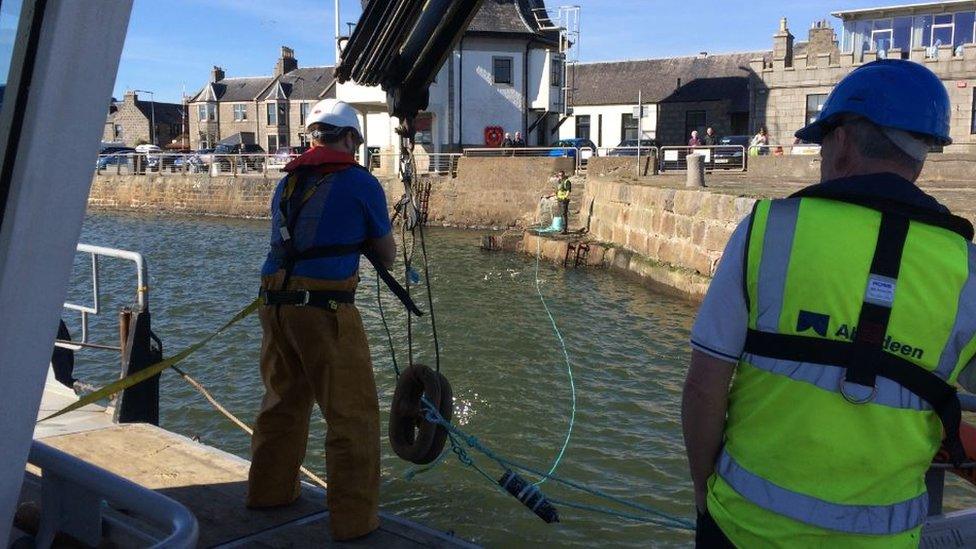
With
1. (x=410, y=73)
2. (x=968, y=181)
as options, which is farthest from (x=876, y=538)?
(x=968, y=181)

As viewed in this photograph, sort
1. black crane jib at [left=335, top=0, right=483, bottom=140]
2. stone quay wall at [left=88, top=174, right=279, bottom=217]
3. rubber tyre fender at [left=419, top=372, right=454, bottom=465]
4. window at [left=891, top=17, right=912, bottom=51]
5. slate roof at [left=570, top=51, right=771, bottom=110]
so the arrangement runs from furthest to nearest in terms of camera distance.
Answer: slate roof at [left=570, top=51, right=771, bottom=110] < stone quay wall at [left=88, top=174, right=279, bottom=217] < window at [left=891, top=17, right=912, bottom=51] < rubber tyre fender at [left=419, top=372, right=454, bottom=465] < black crane jib at [left=335, top=0, right=483, bottom=140]

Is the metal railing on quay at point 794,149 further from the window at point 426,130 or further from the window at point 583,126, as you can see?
the window at point 583,126

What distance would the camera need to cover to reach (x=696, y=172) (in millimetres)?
19984

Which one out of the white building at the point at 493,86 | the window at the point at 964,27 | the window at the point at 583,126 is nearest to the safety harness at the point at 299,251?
the white building at the point at 493,86

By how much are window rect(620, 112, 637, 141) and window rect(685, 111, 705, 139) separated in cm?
299

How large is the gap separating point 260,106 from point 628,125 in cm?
3477

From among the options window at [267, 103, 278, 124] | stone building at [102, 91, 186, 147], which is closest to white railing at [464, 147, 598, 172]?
window at [267, 103, 278, 124]

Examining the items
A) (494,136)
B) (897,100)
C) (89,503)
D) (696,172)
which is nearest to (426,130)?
(494,136)

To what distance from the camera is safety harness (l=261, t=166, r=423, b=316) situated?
4.02 m

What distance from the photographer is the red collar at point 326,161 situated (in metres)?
4.07

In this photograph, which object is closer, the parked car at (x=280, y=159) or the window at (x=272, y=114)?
the parked car at (x=280, y=159)

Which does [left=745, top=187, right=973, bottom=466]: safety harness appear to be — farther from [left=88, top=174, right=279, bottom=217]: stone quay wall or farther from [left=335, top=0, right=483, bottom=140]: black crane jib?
[left=88, top=174, right=279, bottom=217]: stone quay wall

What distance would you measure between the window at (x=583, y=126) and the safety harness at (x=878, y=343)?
49717 mm

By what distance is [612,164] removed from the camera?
97.3 feet
